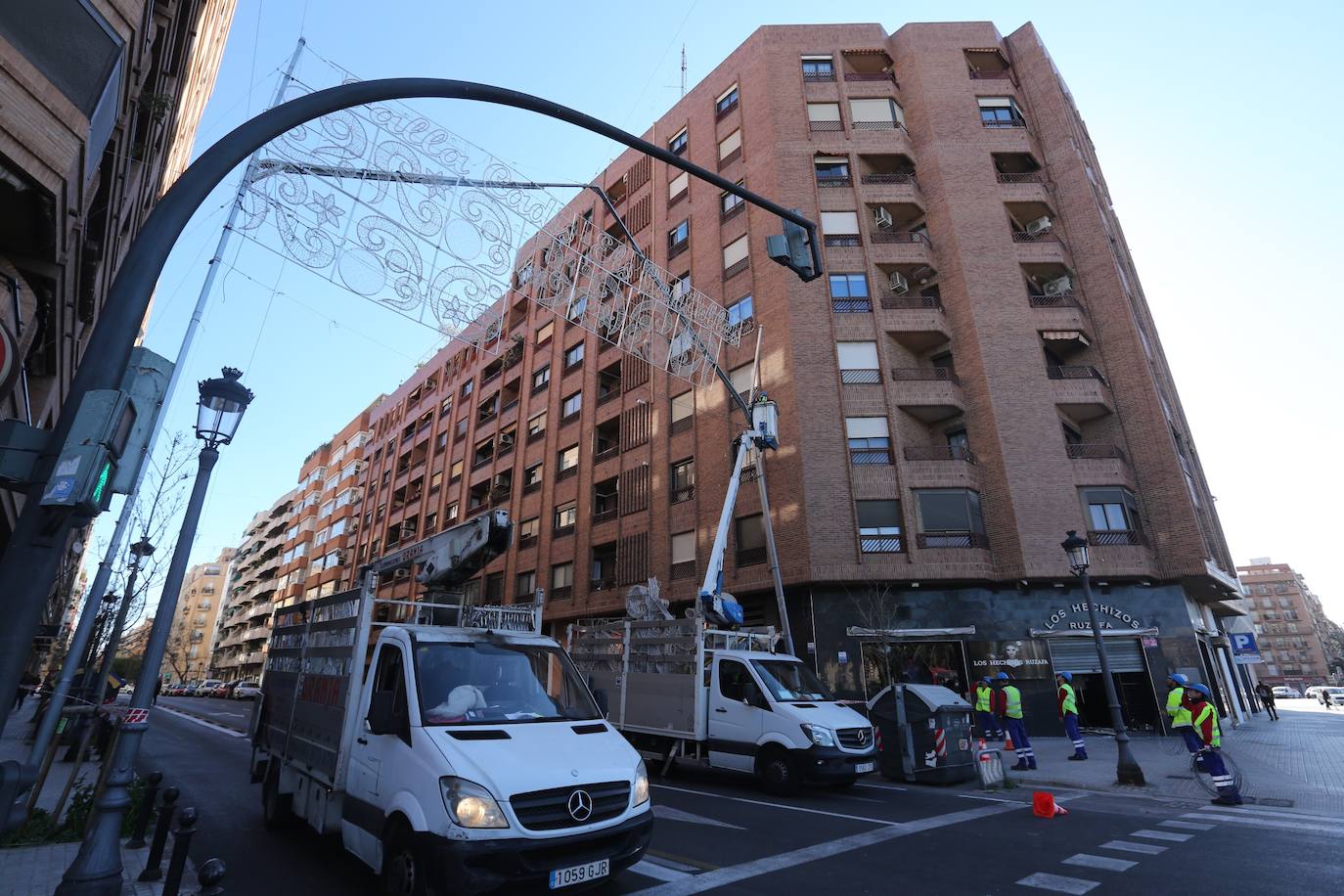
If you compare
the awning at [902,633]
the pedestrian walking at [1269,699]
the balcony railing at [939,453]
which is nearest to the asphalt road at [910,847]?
the awning at [902,633]

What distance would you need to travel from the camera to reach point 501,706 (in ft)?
17.8

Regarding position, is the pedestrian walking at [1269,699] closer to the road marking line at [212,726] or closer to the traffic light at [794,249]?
the traffic light at [794,249]

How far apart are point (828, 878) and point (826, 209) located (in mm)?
24879

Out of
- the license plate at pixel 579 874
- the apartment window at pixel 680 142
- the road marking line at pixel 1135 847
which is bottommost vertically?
the road marking line at pixel 1135 847

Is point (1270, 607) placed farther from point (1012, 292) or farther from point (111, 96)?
point (111, 96)

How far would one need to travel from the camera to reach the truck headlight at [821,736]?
9.45 meters

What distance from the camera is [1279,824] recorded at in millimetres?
7656

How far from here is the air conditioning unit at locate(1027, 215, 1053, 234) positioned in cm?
2592

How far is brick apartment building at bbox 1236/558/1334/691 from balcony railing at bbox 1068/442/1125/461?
11271 cm

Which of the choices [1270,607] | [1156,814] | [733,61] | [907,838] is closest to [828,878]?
[907,838]

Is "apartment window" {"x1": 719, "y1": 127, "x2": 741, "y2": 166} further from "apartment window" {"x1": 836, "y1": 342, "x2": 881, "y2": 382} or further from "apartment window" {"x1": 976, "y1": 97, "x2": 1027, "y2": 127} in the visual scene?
"apartment window" {"x1": 836, "y1": 342, "x2": 881, "y2": 382}

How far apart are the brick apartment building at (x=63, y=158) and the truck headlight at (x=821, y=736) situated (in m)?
9.55

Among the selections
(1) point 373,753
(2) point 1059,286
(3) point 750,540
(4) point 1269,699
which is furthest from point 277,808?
(4) point 1269,699

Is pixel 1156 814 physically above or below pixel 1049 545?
below
